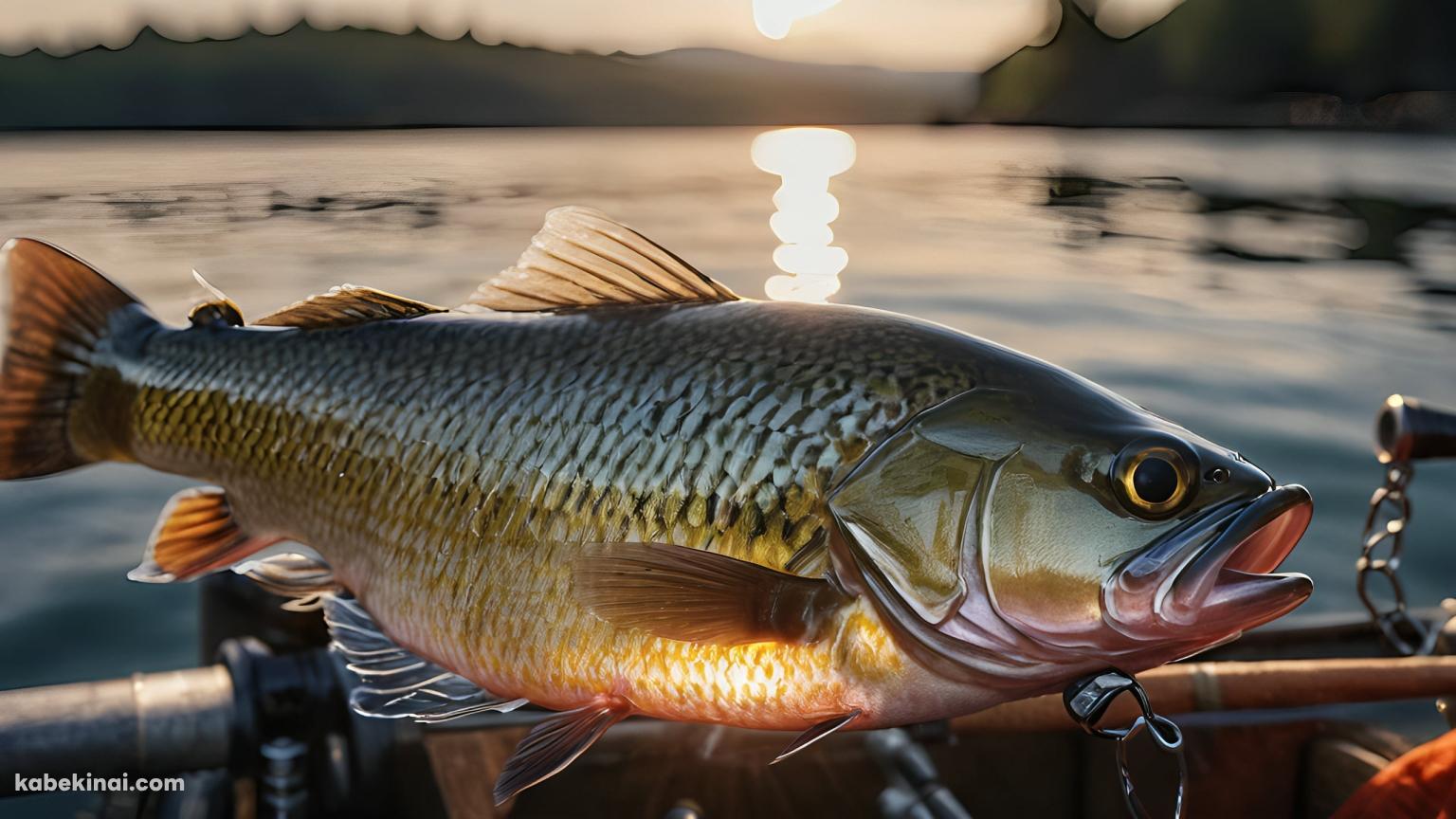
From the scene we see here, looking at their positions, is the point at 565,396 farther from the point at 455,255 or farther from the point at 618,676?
the point at 455,255

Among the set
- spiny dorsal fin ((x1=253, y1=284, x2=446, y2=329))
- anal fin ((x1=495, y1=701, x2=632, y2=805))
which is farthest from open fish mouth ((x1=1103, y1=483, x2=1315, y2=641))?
spiny dorsal fin ((x1=253, y1=284, x2=446, y2=329))

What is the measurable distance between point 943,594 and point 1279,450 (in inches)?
473

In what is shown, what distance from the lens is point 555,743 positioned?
79 centimetres

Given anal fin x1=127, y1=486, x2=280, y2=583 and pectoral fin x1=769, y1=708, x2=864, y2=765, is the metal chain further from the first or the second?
anal fin x1=127, y1=486, x2=280, y2=583

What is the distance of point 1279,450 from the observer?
1140cm

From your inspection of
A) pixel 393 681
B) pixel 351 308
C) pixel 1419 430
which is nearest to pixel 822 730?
pixel 393 681

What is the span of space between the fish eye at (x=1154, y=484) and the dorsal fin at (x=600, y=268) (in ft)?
1.08

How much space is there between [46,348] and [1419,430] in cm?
231

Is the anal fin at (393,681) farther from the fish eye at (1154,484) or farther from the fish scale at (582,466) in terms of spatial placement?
the fish eye at (1154,484)

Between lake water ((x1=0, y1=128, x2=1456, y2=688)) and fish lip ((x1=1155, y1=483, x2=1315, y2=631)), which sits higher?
fish lip ((x1=1155, y1=483, x2=1315, y2=631))

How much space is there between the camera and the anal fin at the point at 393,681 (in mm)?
824

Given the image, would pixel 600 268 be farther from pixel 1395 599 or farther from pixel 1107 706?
pixel 1395 599

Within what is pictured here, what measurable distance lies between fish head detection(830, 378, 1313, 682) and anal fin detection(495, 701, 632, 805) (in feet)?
0.67

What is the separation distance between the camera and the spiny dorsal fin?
3.19 feet
